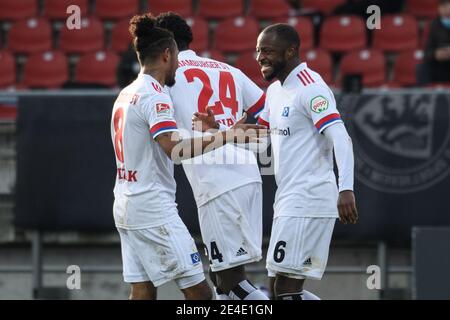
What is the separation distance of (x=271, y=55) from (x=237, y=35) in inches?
259

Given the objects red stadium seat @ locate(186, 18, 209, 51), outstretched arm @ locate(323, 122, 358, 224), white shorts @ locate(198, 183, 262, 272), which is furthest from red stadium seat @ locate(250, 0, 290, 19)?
outstretched arm @ locate(323, 122, 358, 224)

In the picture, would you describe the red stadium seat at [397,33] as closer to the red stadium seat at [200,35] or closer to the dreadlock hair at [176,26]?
the red stadium seat at [200,35]

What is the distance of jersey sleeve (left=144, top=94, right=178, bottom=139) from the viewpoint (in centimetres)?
677

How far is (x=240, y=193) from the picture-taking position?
24.3ft

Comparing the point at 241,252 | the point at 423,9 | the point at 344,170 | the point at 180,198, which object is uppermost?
the point at 423,9

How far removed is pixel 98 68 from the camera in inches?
523

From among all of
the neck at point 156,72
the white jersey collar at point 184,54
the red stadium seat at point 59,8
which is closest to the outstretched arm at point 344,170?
the neck at point 156,72

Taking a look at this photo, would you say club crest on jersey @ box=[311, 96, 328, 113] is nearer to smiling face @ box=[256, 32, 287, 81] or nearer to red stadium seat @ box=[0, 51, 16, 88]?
smiling face @ box=[256, 32, 287, 81]

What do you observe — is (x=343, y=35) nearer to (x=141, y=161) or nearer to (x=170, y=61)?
(x=170, y=61)

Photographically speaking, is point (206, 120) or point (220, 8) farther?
point (220, 8)

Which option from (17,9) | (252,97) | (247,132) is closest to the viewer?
(247,132)

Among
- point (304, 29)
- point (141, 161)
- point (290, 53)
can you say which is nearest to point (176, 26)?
point (290, 53)

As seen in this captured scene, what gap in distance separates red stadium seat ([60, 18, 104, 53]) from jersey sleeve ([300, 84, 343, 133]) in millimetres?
7200

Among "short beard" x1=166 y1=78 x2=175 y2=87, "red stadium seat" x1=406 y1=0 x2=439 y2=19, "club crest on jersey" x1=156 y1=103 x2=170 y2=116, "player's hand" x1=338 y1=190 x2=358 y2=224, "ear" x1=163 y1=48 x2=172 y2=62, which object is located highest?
"red stadium seat" x1=406 y1=0 x2=439 y2=19
